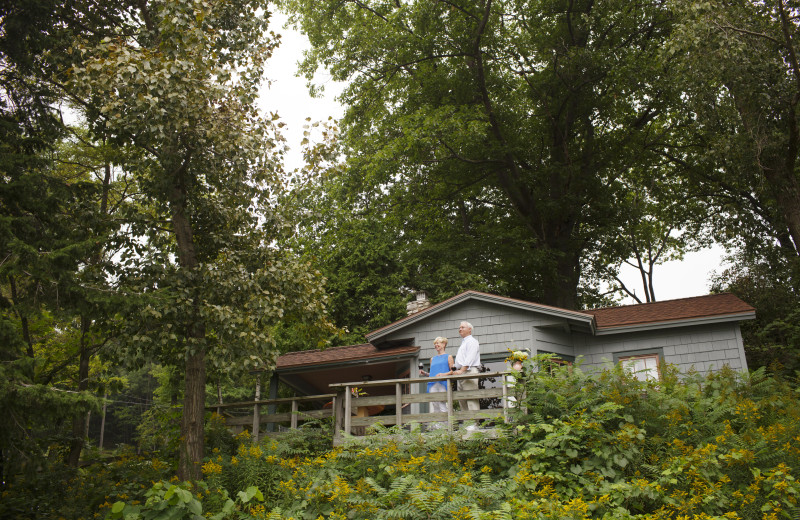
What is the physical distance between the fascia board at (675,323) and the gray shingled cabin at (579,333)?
20 mm

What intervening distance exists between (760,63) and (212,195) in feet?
43.1

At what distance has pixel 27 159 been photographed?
29.9 ft

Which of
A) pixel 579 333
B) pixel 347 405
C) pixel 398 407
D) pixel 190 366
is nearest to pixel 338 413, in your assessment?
pixel 347 405

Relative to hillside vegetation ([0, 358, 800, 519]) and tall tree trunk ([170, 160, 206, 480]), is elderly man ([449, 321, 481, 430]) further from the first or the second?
tall tree trunk ([170, 160, 206, 480])

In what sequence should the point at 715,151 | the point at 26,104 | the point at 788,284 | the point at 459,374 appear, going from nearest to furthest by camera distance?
the point at 459,374, the point at 26,104, the point at 715,151, the point at 788,284

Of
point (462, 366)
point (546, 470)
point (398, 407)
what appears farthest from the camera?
point (462, 366)

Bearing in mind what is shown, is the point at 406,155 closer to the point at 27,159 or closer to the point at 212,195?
the point at 212,195

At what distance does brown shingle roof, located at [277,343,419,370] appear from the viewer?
49.8 ft

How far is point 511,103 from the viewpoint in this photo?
2402cm

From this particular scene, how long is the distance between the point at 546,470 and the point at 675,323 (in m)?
6.89

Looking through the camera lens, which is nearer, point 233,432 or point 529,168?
point 233,432

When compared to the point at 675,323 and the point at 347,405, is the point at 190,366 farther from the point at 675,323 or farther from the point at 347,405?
the point at 675,323

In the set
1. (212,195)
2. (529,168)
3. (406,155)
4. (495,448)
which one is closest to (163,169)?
(212,195)

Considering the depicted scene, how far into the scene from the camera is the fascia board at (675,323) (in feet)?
44.3
